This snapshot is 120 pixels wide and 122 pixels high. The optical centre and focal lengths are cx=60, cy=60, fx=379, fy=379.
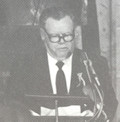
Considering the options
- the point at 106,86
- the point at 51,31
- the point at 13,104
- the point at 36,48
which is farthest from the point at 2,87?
the point at 106,86

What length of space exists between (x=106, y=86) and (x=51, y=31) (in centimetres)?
53

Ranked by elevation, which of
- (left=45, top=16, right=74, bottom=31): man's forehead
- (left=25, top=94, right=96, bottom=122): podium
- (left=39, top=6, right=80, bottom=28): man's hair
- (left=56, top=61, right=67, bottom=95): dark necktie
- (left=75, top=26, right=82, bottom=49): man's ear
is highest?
(left=39, top=6, right=80, bottom=28): man's hair

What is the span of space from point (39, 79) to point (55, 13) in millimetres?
465

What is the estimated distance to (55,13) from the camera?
2.55 metres

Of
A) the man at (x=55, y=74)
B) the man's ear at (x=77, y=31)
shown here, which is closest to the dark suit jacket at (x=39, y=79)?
the man at (x=55, y=74)

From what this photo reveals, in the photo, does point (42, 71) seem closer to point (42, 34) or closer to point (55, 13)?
point (42, 34)

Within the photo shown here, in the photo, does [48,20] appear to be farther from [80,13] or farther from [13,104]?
[13,104]

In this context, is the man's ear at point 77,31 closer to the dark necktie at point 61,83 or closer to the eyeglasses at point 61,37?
the eyeglasses at point 61,37

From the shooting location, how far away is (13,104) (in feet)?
8.48

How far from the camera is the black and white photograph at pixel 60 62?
2.57 metres

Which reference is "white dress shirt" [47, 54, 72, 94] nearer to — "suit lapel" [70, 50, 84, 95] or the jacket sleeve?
"suit lapel" [70, 50, 84, 95]

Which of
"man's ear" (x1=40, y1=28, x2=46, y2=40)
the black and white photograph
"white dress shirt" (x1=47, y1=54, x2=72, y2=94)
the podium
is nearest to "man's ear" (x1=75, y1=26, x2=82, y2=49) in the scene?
the black and white photograph

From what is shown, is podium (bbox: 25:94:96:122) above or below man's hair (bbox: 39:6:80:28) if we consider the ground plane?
below

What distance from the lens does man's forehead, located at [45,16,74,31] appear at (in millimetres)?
2523
